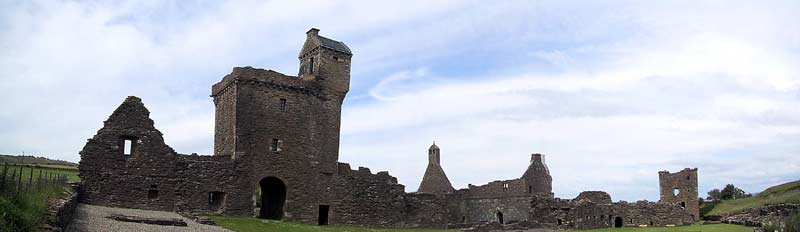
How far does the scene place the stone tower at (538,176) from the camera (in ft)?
183

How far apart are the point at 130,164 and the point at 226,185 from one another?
4638 millimetres

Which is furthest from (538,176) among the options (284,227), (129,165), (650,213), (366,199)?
(129,165)

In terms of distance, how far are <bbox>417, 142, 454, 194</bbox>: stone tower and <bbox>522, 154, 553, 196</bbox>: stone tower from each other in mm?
7166

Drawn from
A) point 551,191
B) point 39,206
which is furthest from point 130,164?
point 551,191

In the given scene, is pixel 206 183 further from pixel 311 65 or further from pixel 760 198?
pixel 760 198

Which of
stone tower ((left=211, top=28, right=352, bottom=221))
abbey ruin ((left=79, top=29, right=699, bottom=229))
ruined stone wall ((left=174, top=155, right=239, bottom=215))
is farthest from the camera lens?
stone tower ((left=211, top=28, right=352, bottom=221))

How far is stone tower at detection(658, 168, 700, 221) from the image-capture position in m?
52.0

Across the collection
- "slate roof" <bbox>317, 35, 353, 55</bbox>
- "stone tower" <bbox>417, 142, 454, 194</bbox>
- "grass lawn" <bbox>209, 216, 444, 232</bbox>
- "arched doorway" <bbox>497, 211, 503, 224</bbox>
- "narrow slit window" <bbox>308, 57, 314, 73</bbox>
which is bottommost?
"grass lawn" <bbox>209, 216, 444, 232</bbox>

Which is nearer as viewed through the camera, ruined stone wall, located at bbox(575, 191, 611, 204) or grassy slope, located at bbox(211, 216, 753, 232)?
grassy slope, located at bbox(211, 216, 753, 232)

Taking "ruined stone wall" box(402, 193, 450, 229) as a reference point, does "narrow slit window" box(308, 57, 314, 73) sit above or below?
above

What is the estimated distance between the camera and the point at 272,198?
37094mm

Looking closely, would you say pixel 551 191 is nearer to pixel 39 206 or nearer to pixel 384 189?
pixel 384 189

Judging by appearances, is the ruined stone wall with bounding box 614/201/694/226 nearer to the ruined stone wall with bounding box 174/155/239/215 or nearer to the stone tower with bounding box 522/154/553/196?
the stone tower with bounding box 522/154/553/196

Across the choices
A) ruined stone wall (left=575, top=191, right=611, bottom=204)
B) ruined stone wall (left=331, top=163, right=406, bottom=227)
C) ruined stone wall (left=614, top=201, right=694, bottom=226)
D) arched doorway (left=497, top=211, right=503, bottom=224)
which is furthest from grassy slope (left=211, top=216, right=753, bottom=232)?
arched doorway (left=497, top=211, right=503, bottom=224)
